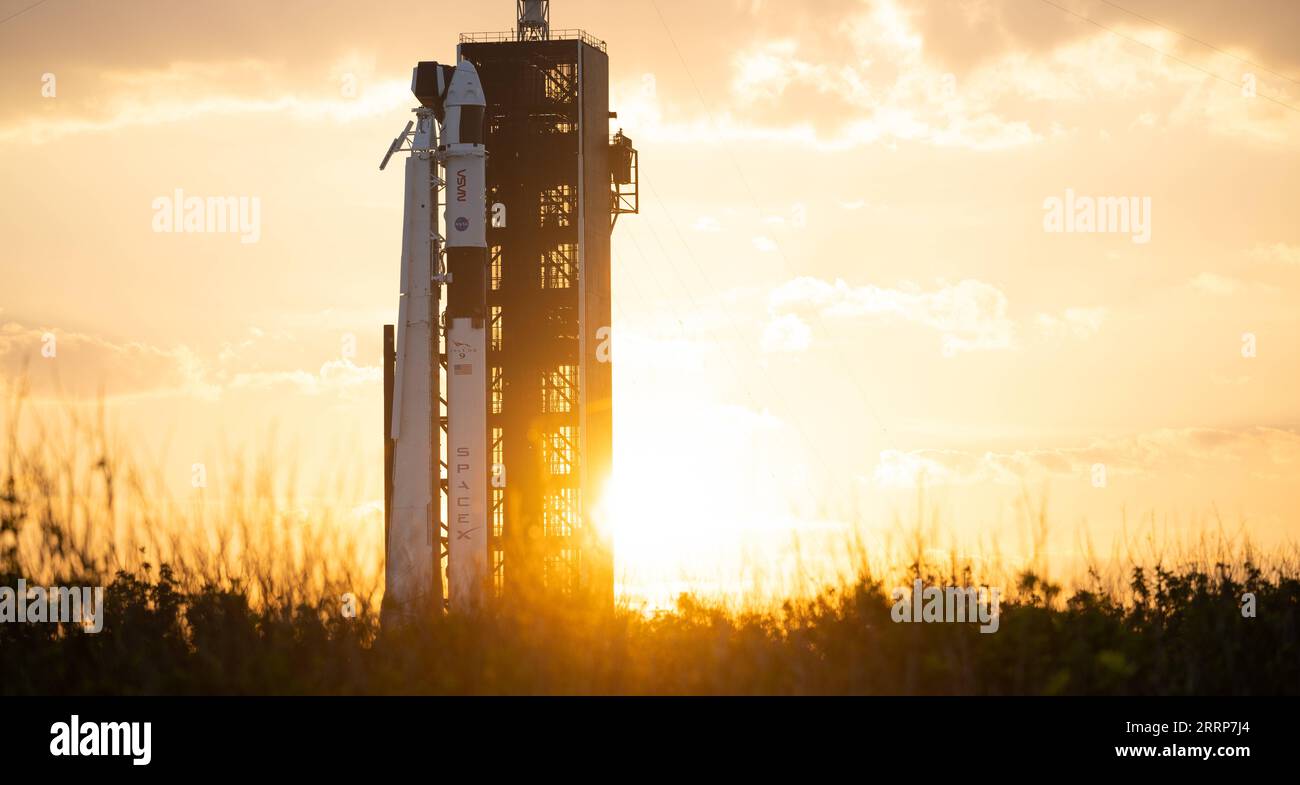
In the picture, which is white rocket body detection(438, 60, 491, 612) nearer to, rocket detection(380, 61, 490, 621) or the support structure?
rocket detection(380, 61, 490, 621)

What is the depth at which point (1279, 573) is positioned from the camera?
23.9 meters

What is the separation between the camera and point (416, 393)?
36.6 metres

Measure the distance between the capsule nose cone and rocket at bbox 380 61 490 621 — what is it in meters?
1.54

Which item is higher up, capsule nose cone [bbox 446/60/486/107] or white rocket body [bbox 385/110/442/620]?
capsule nose cone [bbox 446/60/486/107]

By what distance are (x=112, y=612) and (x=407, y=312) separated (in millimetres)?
16674

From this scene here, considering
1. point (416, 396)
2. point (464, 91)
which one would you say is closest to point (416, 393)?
point (416, 396)

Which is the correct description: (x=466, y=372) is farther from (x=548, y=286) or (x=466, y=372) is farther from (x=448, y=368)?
(x=548, y=286)

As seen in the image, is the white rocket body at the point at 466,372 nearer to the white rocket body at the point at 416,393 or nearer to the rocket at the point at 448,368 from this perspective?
the rocket at the point at 448,368

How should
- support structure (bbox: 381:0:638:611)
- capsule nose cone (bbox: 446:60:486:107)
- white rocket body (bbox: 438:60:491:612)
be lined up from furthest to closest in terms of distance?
support structure (bbox: 381:0:638:611) → capsule nose cone (bbox: 446:60:486:107) → white rocket body (bbox: 438:60:491:612)

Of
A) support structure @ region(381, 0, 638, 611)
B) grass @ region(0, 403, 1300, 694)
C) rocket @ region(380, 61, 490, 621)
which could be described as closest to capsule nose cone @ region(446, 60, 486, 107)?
rocket @ region(380, 61, 490, 621)

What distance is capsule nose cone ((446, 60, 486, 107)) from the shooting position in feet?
126

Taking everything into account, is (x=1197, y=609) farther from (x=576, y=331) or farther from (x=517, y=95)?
(x=517, y=95)
